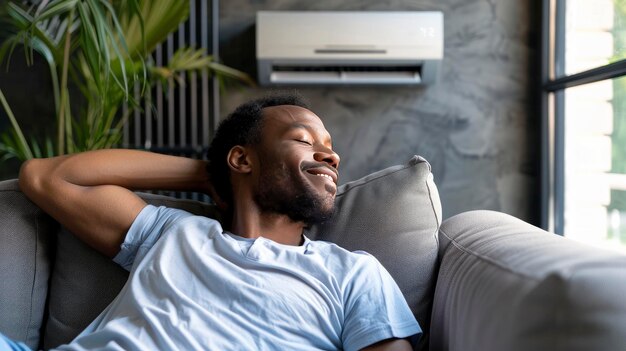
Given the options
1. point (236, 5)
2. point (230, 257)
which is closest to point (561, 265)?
point (230, 257)

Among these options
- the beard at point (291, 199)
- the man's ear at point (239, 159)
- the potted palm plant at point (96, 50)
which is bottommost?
the beard at point (291, 199)

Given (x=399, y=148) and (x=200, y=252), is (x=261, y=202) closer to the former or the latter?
(x=200, y=252)

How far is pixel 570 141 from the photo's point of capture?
358 centimetres

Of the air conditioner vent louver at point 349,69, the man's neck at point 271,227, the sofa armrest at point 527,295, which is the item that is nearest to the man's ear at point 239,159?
the man's neck at point 271,227

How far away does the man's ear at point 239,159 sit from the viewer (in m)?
1.64

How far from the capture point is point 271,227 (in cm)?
156

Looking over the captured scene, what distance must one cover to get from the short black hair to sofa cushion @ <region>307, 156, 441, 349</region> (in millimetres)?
254

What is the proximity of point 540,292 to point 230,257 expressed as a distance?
0.70 metres

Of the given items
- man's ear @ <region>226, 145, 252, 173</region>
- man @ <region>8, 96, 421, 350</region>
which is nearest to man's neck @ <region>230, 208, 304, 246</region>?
man @ <region>8, 96, 421, 350</region>

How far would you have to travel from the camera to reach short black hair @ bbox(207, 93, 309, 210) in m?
1.68

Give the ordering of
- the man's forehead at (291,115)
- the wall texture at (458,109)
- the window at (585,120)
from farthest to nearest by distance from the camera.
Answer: the wall texture at (458,109), the window at (585,120), the man's forehead at (291,115)

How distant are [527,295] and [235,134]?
3.21ft

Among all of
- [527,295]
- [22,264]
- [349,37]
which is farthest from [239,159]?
[349,37]

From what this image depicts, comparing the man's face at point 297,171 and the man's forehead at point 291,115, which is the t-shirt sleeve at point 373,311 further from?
the man's forehead at point 291,115
